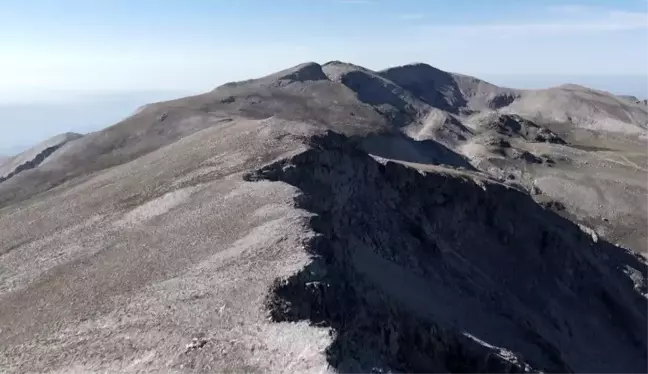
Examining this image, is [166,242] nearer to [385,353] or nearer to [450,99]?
[385,353]

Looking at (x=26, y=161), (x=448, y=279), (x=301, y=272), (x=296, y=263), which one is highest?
(x=26, y=161)

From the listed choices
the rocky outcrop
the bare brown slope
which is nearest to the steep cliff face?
the bare brown slope

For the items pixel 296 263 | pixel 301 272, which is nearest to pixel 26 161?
pixel 296 263

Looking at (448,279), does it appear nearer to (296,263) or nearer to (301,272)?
(296,263)

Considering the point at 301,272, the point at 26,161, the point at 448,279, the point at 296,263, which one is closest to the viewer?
the point at 301,272

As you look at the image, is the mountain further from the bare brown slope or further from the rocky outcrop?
the rocky outcrop

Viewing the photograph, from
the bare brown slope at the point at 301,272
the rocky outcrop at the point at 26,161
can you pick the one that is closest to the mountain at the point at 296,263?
the bare brown slope at the point at 301,272

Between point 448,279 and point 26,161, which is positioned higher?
point 26,161

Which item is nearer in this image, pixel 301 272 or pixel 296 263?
pixel 301 272
